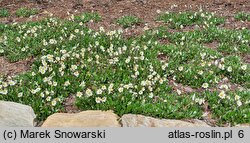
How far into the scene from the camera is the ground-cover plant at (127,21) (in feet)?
47.5

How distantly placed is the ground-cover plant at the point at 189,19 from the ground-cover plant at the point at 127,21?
826 mm

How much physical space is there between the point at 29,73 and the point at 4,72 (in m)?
0.94

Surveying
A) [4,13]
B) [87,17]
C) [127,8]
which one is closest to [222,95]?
[87,17]

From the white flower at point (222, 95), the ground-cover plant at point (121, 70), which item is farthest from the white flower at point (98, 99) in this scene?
the white flower at point (222, 95)

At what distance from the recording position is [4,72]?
11.3 metres

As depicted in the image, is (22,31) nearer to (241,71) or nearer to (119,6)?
(119,6)

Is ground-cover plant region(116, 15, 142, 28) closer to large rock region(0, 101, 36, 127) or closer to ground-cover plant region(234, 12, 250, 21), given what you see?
ground-cover plant region(234, 12, 250, 21)

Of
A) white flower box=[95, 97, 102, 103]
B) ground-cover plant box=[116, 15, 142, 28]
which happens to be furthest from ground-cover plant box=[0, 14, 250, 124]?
ground-cover plant box=[116, 15, 142, 28]

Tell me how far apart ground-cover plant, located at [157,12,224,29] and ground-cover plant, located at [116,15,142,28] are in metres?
0.83

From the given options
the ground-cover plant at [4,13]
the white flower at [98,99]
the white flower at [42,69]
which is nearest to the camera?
the white flower at [98,99]

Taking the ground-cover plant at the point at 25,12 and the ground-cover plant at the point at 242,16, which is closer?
the ground-cover plant at the point at 242,16

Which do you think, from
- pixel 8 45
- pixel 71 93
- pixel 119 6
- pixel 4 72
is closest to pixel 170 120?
pixel 71 93

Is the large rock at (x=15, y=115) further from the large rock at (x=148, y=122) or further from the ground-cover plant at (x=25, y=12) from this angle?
the ground-cover plant at (x=25, y=12)

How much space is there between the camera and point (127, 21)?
14602 millimetres
